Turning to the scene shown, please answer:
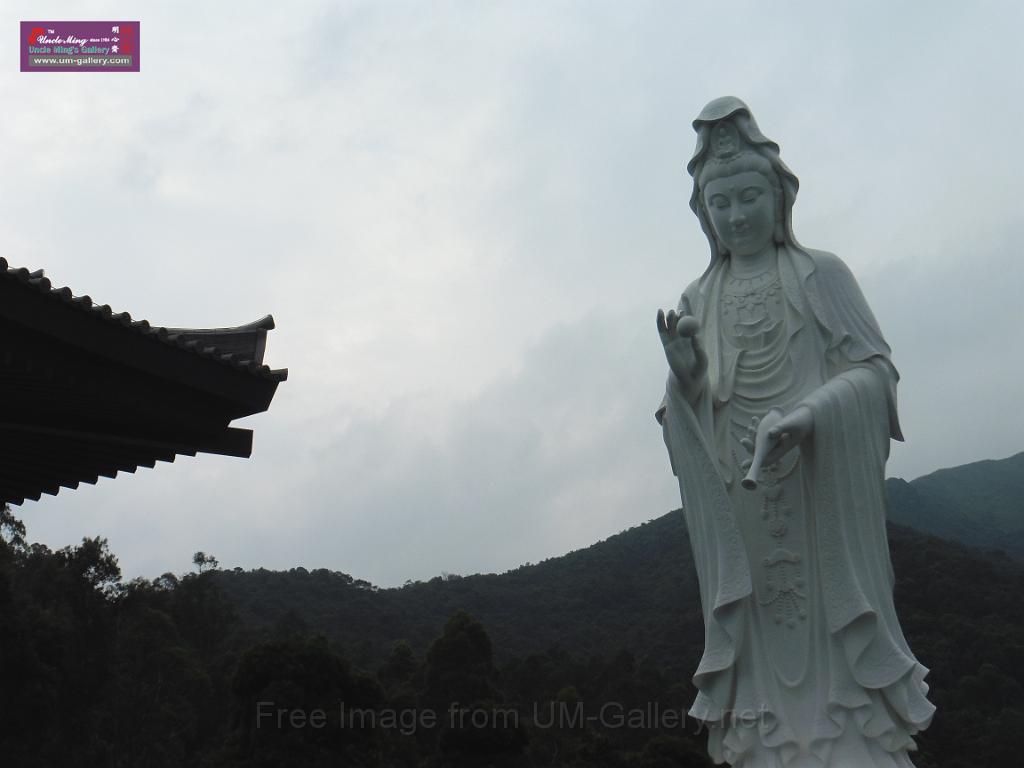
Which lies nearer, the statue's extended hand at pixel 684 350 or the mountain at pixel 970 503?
the statue's extended hand at pixel 684 350

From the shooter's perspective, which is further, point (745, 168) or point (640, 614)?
point (640, 614)

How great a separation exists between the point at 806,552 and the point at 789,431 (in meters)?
0.66

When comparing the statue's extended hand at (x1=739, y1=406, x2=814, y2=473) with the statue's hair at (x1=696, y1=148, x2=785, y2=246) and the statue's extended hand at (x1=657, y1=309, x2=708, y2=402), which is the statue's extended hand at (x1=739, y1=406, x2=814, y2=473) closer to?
the statue's extended hand at (x1=657, y1=309, x2=708, y2=402)

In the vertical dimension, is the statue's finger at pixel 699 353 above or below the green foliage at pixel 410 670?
above

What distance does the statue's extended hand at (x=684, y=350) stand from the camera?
17.4 feet

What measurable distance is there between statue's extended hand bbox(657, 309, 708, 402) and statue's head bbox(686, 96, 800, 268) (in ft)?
2.65

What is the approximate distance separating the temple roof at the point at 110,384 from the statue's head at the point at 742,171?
8.82 ft

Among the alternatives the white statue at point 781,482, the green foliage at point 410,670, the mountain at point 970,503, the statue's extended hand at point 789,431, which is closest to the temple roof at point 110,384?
the white statue at point 781,482

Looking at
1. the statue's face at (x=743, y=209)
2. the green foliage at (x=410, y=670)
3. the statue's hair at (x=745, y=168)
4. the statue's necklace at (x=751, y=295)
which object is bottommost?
the green foliage at (x=410, y=670)

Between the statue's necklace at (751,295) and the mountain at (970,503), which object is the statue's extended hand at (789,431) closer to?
the statue's necklace at (751,295)

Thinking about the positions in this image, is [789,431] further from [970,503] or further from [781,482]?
[970,503]

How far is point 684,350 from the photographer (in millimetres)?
5387

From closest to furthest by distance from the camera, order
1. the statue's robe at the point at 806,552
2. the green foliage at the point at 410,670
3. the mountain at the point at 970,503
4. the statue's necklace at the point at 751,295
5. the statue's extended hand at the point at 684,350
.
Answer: the statue's robe at the point at 806,552 < the statue's extended hand at the point at 684,350 < the statue's necklace at the point at 751,295 < the green foliage at the point at 410,670 < the mountain at the point at 970,503

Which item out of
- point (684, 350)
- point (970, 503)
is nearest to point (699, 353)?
point (684, 350)
